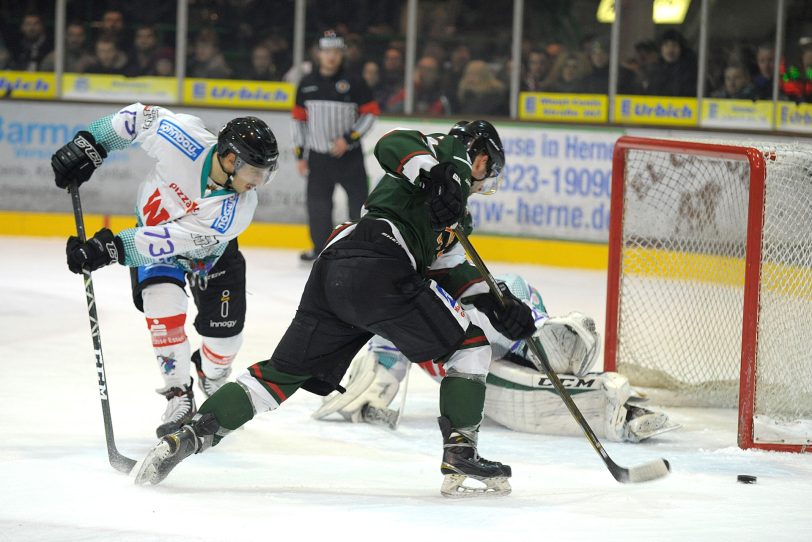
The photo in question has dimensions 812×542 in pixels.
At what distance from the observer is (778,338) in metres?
4.21

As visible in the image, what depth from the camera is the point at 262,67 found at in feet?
30.2

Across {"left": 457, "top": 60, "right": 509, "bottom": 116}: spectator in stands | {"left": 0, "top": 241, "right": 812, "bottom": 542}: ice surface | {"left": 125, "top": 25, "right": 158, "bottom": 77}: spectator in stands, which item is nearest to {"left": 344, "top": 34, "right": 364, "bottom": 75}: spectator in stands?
{"left": 457, "top": 60, "right": 509, "bottom": 116}: spectator in stands

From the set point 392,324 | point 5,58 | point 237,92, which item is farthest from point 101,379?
point 5,58

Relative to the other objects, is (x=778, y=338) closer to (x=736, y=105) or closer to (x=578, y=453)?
(x=578, y=453)

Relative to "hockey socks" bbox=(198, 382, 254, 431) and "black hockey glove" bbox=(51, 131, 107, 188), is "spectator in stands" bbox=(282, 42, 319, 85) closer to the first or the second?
"black hockey glove" bbox=(51, 131, 107, 188)

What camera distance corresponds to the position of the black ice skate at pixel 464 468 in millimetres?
3258

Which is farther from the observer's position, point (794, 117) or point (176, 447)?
point (794, 117)

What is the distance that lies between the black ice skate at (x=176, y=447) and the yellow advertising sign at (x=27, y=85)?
6.29m

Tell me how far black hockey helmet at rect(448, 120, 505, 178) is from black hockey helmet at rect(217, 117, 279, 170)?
52 cm

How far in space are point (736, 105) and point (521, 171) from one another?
5.13 feet

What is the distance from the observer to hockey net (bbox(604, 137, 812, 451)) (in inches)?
162

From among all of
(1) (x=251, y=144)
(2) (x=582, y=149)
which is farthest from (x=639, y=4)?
(1) (x=251, y=144)

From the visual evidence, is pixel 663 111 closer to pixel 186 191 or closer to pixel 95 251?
pixel 186 191

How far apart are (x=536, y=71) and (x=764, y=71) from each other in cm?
155
